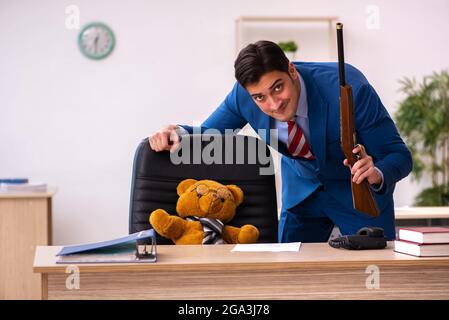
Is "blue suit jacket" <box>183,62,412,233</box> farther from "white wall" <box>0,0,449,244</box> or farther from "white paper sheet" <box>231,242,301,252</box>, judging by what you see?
"white wall" <box>0,0,449,244</box>

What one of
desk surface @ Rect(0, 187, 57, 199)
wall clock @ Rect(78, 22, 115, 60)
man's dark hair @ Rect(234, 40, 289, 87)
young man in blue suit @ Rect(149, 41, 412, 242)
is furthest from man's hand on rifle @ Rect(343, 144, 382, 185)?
wall clock @ Rect(78, 22, 115, 60)

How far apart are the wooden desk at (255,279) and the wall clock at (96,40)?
389 centimetres

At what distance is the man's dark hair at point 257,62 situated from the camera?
2348 millimetres

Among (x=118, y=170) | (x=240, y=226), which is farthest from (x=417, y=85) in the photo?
(x=240, y=226)

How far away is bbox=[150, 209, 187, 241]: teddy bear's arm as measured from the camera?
238 cm

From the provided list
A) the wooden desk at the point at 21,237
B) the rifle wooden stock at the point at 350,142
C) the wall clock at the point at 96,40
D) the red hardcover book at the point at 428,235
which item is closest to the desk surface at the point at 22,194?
the wooden desk at the point at 21,237

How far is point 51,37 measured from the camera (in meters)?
5.54

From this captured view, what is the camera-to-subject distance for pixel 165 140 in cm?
261

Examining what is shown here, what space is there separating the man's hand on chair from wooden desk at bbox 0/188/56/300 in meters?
1.98

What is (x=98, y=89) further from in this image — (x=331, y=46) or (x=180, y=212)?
(x=180, y=212)

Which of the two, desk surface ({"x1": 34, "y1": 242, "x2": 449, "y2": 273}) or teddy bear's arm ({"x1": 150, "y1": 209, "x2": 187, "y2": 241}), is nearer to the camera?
desk surface ({"x1": 34, "y1": 242, "x2": 449, "y2": 273})

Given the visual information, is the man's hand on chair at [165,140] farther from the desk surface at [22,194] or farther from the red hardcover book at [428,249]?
the desk surface at [22,194]

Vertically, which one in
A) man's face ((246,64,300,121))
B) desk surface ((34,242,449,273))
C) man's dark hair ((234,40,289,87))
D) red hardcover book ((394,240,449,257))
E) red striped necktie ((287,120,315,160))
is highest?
man's dark hair ((234,40,289,87))
